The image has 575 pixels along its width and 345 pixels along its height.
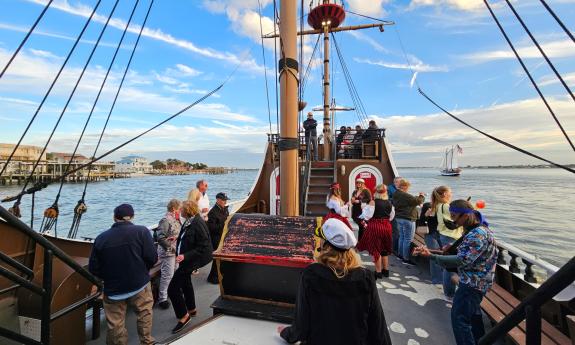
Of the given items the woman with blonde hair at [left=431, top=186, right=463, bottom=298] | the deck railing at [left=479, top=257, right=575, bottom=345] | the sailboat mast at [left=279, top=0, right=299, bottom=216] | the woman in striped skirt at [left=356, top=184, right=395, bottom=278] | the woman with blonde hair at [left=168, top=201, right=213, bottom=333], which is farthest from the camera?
the woman in striped skirt at [left=356, top=184, right=395, bottom=278]

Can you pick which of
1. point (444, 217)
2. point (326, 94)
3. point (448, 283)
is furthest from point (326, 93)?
point (448, 283)

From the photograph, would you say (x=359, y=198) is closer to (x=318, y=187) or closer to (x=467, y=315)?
(x=467, y=315)

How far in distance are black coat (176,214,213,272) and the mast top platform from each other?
36.5ft

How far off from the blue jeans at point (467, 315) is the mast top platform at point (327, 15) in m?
11.8

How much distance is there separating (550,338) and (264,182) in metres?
8.30

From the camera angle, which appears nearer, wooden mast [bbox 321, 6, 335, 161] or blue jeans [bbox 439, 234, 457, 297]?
blue jeans [bbox 439, 234, 457, 297]

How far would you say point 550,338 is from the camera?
277 centimetres

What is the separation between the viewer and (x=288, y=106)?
11.8ft

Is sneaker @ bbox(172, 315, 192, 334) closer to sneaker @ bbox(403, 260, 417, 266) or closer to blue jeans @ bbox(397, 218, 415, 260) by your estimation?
blue jeans @ bbox(397, 218, 415, 260)

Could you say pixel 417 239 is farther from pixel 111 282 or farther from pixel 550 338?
pixel 111 282

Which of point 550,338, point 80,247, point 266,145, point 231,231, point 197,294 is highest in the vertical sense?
point 266,145

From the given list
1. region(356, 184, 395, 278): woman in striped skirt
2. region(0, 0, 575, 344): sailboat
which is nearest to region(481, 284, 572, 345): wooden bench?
region(0, 0, 575, 344): sailboat

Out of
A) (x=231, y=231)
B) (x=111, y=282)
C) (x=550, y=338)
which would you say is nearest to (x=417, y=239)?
(x=550, y=338)

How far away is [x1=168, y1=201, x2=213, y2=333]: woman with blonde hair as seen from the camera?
3399 millimetres
